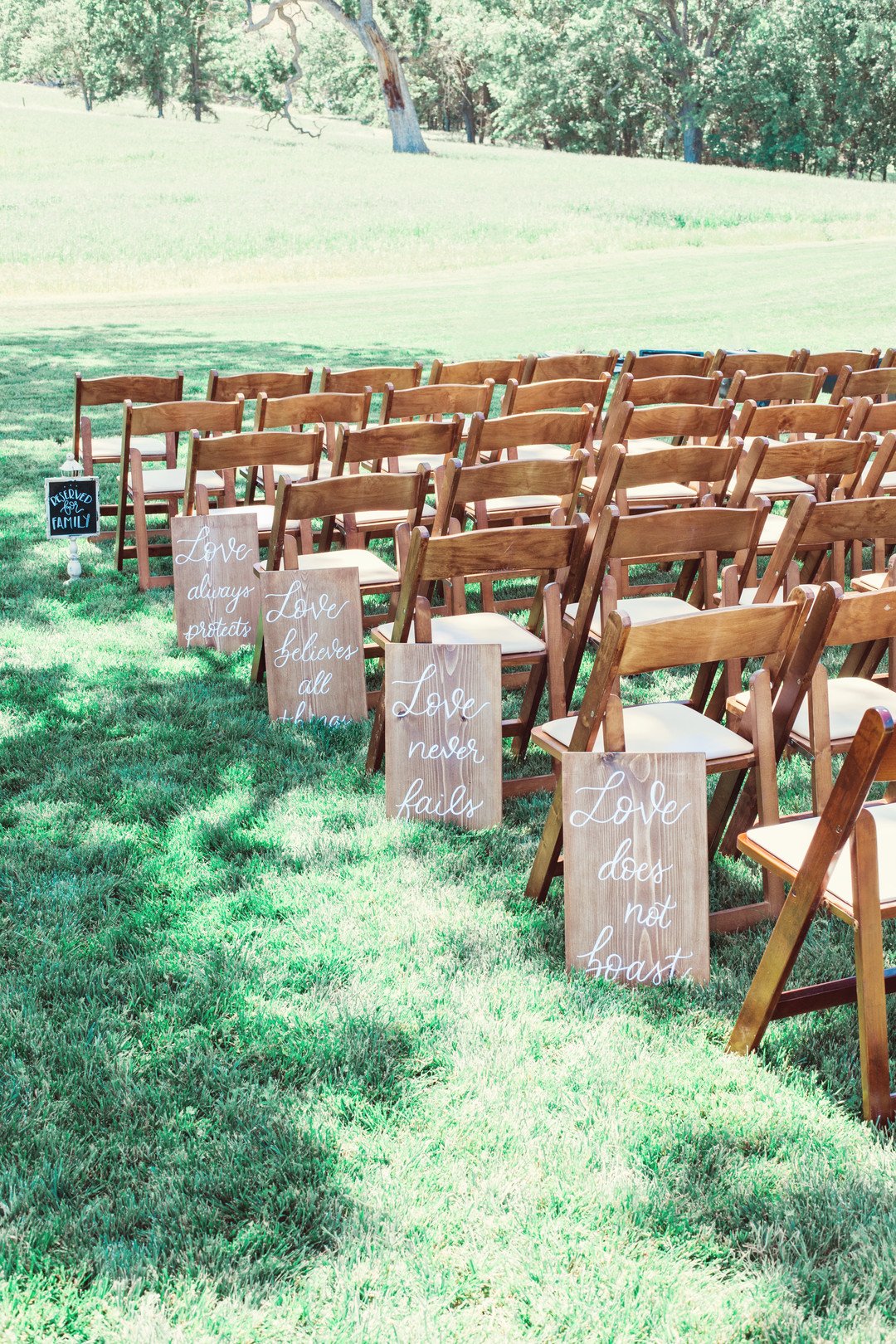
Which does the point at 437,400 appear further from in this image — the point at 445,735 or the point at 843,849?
the point at 843,849

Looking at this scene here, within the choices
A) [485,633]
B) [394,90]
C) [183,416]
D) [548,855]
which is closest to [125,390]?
[183,416]

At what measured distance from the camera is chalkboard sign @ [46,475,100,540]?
243 inches

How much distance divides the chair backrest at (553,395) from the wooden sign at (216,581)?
6.36 ft

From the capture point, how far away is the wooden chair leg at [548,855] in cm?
344

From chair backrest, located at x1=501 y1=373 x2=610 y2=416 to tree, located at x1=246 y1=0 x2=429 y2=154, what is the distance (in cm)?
4163

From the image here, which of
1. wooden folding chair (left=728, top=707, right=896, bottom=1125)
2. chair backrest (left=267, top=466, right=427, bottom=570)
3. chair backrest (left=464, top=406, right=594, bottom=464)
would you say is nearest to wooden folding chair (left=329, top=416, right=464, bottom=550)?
chair backrest (left=464, top=406, right=594, bottom=464)

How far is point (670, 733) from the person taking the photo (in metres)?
3.66

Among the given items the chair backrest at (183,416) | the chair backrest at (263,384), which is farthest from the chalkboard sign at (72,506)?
the chair backrest at (263,384)

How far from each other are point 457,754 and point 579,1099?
1498 mm

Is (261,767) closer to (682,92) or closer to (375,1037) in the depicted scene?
(375,1037)

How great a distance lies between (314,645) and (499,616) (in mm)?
779

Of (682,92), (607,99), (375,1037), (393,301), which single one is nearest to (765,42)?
(682,92)

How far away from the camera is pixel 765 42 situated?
194 ft

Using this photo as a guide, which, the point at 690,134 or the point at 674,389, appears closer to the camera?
the point at 674,389
